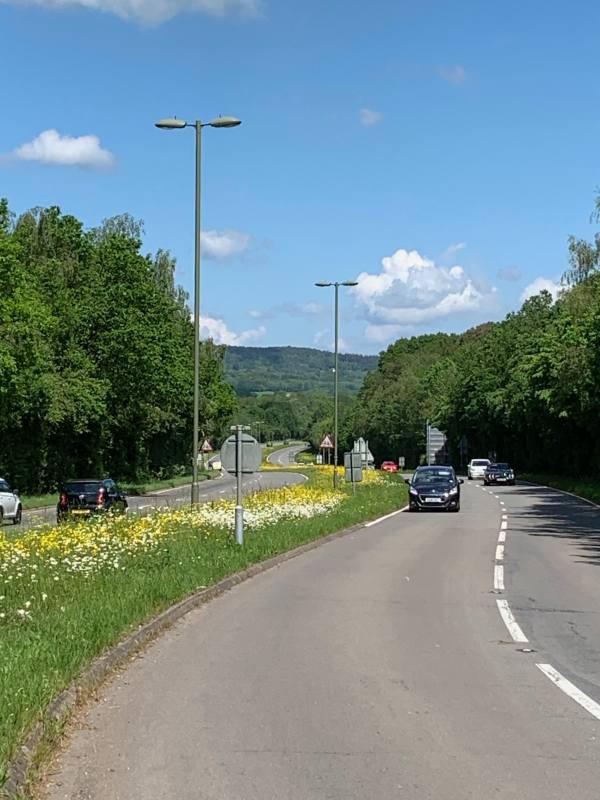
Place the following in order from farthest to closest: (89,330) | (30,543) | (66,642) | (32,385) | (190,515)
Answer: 1. (89,330)
2. (32,385)
3. (190,515)
4. (30,543)
5. (66,642)

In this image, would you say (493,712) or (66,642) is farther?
(66,642)

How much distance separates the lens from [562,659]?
966 cm

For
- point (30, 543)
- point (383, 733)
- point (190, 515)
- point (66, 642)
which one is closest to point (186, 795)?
point (383, 733)

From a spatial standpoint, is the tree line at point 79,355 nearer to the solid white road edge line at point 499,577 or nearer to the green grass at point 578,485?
the green grass at point 578,485

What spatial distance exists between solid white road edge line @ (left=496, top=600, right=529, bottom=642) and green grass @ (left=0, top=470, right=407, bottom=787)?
13.4 feet

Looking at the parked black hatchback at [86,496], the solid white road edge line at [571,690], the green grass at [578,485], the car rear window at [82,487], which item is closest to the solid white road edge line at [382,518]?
the parked black hatchback at [86,496]

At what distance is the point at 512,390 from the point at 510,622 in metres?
68.8

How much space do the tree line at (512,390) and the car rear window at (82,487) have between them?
80.2 feet

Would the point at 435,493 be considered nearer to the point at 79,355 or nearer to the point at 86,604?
the point at 79,355

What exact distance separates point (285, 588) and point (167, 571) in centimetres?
190

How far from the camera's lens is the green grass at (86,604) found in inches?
273

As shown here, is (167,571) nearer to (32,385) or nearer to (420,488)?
(420,488)

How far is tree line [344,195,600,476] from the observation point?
50.2 meters

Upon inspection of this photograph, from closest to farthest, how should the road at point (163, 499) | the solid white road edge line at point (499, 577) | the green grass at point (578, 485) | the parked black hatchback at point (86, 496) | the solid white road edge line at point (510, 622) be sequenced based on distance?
the solid white road edge line at point (510, 622)
the solid white road edge line at point (499, 577)
the parked black hatchback at point (86, 496)
the road at point (163, 499)
the green grass at point (578, 485)
